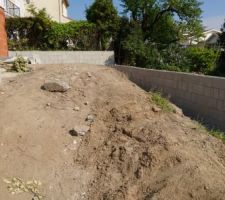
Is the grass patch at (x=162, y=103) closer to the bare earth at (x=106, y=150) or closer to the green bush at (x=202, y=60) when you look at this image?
the bare earth at (x=106, y=150)

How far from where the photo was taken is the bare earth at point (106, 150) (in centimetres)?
402

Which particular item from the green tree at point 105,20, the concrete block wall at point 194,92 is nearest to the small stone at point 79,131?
the concrete block wall at point 194,92

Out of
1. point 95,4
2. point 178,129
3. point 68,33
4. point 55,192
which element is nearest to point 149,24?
point 95,4

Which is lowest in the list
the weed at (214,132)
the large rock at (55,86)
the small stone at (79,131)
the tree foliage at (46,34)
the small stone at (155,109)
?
the small stone at (79,131)

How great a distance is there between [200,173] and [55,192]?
1.91 meters

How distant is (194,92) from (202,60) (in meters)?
8.21

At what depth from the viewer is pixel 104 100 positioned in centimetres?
673

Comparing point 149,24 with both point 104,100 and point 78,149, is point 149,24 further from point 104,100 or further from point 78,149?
point 78,149

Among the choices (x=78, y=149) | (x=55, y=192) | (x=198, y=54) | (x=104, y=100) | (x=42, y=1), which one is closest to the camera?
(x=55, y=192)

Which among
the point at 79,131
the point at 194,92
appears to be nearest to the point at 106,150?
the point at 79,131

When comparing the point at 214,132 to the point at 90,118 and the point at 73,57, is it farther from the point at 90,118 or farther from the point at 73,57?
the point at 73,57

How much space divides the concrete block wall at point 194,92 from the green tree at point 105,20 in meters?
7.18

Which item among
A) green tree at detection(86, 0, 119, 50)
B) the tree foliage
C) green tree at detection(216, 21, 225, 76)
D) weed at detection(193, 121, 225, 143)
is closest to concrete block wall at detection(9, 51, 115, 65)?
the tree foliage

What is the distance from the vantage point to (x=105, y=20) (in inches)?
612
